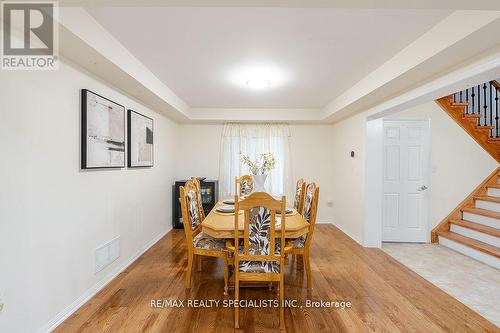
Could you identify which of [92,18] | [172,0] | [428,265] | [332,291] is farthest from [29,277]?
[428,265]

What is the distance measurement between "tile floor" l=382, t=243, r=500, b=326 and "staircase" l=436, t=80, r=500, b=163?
1847 mm

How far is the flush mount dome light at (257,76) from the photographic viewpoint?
2.97m

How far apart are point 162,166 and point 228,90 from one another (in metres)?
1.88

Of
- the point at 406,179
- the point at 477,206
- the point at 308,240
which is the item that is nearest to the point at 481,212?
the point at 477,206

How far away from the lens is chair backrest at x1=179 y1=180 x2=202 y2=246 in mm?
2590

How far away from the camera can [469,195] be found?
4.25 m

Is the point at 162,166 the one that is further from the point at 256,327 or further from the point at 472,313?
the point at 472,313

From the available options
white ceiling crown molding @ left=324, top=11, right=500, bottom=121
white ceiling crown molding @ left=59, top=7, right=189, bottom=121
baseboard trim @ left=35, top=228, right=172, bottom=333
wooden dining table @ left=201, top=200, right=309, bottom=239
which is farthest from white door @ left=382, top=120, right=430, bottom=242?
baseboard trim @ left=35, top=228, right=172, bottom=333

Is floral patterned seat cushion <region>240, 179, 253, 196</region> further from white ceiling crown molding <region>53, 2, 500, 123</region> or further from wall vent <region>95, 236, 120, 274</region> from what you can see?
wall vent <region>95, 236, 120, 274</region>

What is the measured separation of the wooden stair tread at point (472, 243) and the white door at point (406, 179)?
0.97ft

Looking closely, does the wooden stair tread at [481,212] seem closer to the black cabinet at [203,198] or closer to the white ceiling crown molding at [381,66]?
the white ceiling crown molding at [381,66]

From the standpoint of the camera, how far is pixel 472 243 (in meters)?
3.65

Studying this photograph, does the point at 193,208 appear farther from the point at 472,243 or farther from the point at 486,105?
the point at 486,105

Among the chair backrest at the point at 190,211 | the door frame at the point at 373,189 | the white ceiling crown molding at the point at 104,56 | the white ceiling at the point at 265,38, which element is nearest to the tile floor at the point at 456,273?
the door frame at the point at 373,189
